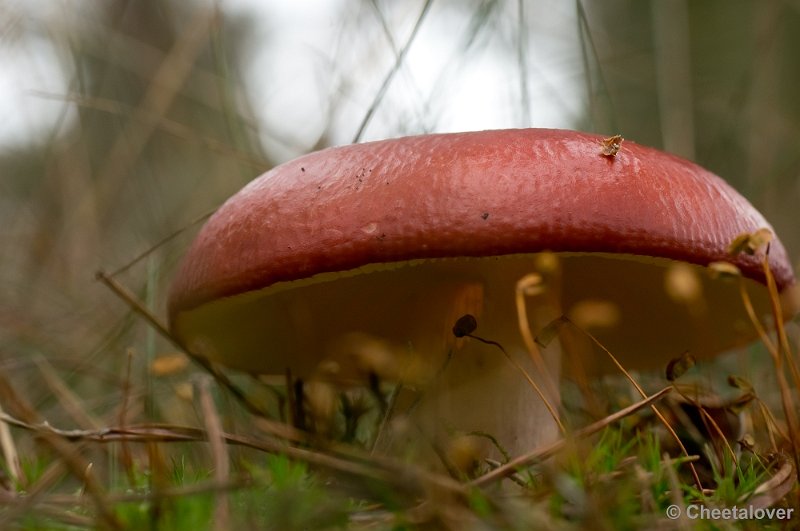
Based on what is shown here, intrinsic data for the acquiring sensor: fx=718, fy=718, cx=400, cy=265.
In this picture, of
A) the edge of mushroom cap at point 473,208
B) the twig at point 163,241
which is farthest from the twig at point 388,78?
the edge of mushroom cap at point 473,208

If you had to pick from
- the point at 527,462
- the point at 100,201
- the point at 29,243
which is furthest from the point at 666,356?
the point at 29,243

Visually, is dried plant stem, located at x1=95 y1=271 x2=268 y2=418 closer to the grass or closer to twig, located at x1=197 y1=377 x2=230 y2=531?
the grass

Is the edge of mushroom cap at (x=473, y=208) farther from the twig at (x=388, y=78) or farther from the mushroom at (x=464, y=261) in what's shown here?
the twig at (x=388, y=78)

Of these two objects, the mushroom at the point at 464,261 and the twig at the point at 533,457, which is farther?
the mushroom at the point at 464,261

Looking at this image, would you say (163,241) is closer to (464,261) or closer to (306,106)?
(464,261)

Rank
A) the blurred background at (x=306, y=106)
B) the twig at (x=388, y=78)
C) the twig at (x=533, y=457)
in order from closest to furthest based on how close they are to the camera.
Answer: the twig at (x=533, y=457)
the twig at (x=388, y=78)
the blurred background at (x=306, y=106)

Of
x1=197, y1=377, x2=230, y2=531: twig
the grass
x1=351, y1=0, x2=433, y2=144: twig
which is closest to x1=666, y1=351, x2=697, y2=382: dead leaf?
the grass

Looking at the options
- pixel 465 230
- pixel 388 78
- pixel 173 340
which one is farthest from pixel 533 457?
pixel 388 78
